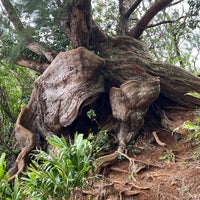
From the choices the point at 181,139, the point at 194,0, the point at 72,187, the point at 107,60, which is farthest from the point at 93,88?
the point at 194,0

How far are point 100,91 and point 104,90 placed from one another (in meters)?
0.20

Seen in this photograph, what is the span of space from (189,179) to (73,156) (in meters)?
1.34

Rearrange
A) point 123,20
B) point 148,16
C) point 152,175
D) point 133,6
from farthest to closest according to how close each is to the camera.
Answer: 1. point 123,20
2. point 133,6
3. point 148,16
4. point 152,175

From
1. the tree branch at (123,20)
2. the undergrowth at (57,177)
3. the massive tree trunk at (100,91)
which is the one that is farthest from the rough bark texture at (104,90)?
the undergrowth at (57,177)

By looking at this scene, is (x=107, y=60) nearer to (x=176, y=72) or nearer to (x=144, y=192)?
(x=176, y=72)

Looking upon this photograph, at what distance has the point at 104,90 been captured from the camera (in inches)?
191

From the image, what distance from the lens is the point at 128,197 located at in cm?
326

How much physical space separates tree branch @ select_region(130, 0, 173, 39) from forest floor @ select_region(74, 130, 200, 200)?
7.11ft

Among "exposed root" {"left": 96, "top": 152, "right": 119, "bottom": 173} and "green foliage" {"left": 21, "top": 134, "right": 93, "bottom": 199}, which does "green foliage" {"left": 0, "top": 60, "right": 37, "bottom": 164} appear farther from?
"green foliage" {"left": 21, "top": 134, "right": 93, "bottom": 199}

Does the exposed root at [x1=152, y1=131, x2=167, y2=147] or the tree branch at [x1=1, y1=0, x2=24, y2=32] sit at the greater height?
the tree branch at [x1=1, y1=0, x2=24, y2=32]

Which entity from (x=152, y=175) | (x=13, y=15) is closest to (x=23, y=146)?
(x=13, y=15)

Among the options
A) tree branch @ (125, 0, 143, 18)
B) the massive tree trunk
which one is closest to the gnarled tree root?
the massive tree trunk

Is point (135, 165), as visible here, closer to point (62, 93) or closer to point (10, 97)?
point (62, 93)

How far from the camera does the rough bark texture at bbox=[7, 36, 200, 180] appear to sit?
4.46 metres
